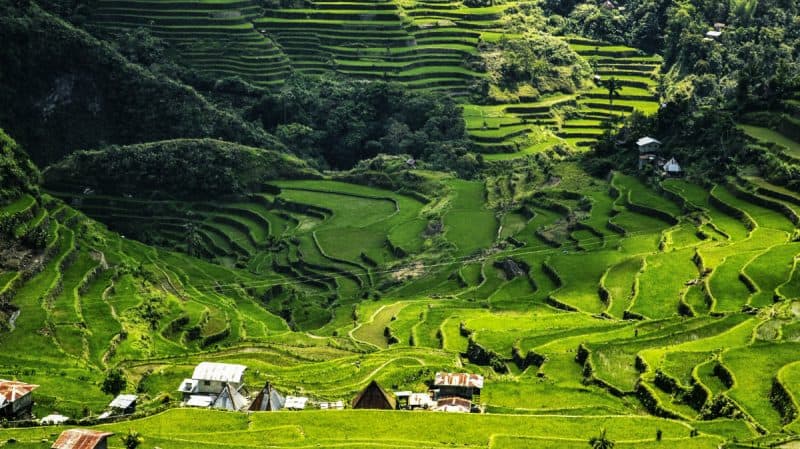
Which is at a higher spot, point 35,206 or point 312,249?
point 35,206

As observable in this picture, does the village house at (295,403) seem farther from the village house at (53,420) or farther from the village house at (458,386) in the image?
the village house at (53,420)

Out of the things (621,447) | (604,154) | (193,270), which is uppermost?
(621,447)

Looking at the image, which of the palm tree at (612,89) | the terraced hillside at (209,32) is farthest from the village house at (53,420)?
the terraced hillside at (209,32)

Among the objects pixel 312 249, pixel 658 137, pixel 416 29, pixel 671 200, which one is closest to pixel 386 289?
pixel 312 249

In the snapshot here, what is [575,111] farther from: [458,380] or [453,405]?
[453,405]

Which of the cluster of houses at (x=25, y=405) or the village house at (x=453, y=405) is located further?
the village house at (x=453, y=405)

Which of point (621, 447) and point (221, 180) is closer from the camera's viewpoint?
point (621, 447)

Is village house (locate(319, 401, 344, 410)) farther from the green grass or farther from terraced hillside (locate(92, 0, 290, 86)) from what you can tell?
terraced hillside (locate(92, 0, 290, 86))

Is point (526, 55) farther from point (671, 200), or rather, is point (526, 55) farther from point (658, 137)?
point (671, 200)
